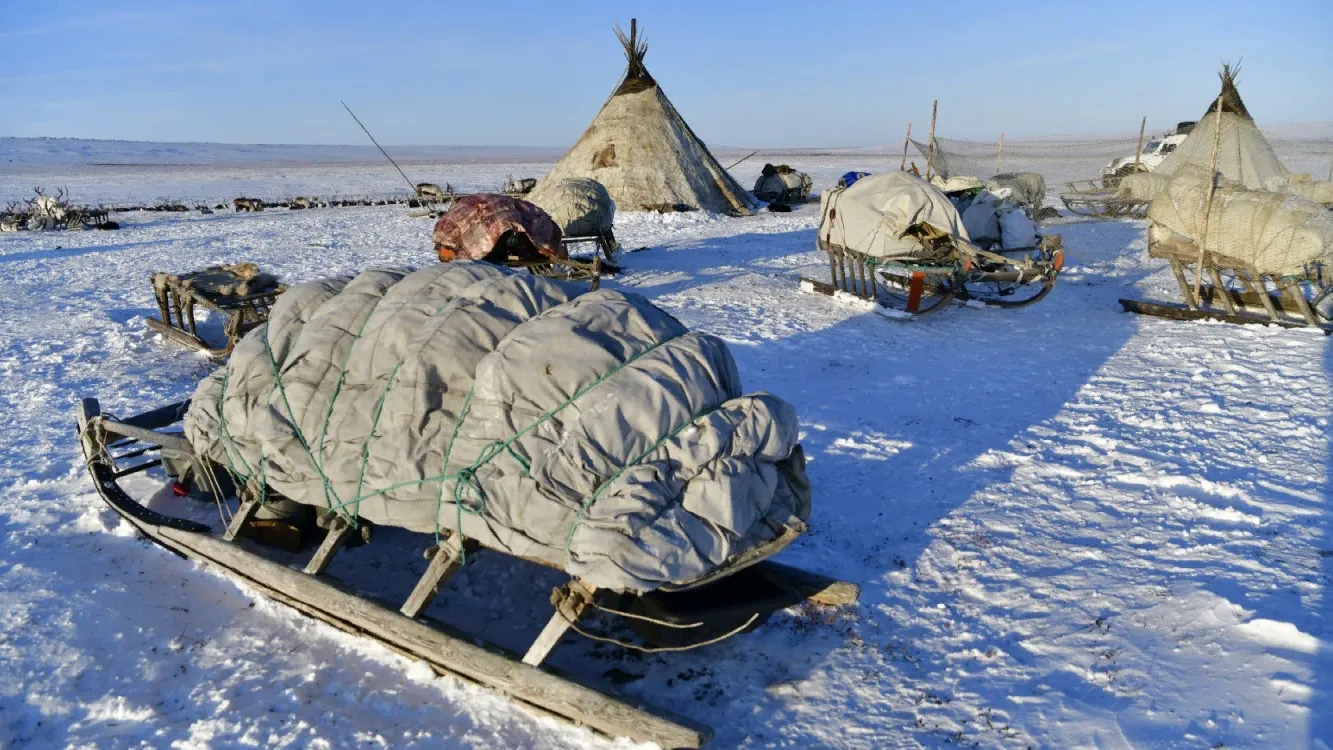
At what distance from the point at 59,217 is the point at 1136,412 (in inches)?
1118

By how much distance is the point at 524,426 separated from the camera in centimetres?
424

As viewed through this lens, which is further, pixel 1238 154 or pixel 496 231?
pixel 1238 154

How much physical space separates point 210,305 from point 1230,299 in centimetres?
1463

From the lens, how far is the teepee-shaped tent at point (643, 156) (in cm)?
2483

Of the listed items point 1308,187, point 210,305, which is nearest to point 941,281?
point 210,305

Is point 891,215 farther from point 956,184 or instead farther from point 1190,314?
point 956,184

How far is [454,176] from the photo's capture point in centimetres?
6103

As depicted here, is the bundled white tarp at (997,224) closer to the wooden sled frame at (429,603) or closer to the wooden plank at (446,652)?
the wooden sled frame at (429,603)

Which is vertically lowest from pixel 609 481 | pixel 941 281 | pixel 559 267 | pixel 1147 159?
pixel 941 281

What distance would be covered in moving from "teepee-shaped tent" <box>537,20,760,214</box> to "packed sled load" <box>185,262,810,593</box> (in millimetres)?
20261

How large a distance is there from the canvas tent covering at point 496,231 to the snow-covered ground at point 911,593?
4574 millimetres

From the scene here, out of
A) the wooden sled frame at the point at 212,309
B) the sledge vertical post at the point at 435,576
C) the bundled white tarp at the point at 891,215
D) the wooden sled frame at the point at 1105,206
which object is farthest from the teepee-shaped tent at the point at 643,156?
the sledge vertical post at the point at 435,576

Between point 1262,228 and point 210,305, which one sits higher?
point 1262,228

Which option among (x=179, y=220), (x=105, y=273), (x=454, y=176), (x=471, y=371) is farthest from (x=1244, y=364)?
(x=454, y=176)
